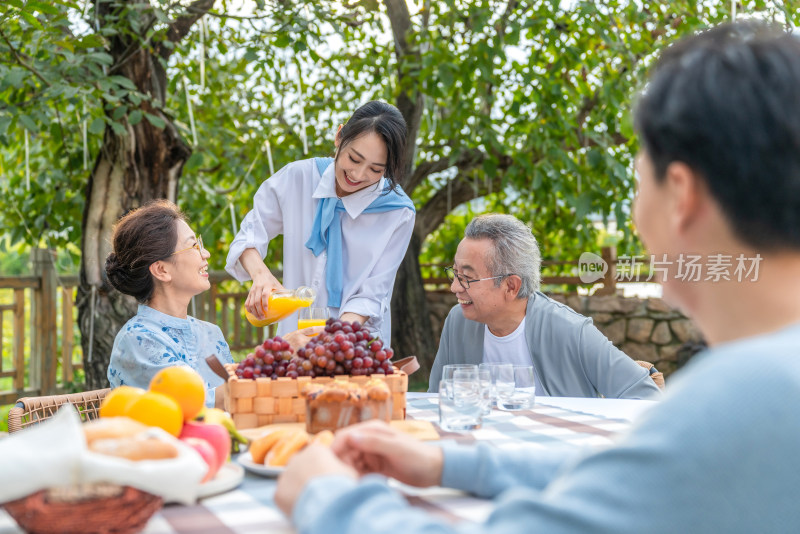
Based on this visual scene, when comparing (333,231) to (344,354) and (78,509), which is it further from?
(78,509)

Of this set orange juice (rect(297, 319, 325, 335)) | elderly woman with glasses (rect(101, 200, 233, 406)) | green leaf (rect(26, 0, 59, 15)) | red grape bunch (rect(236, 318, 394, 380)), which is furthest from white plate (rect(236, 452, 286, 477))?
green leaf (rect(26, 0, 59, 15))

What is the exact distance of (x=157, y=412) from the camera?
1088mm

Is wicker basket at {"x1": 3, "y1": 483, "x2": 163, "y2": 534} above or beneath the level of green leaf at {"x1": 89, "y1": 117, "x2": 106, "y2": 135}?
beneath

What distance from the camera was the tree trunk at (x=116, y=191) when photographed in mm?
4082

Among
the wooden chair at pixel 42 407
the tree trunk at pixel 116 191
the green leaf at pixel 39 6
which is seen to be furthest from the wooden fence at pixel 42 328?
the wooden chair at pixel 42 407

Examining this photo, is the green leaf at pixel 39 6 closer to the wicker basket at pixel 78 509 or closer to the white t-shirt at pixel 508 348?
the white t-shirt at pixel 508 348

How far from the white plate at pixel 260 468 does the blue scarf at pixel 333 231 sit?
4.85 ft

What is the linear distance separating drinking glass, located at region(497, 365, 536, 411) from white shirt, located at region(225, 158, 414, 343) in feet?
2.63

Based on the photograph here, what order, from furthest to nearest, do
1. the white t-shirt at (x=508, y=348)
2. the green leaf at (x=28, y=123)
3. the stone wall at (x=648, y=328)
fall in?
the stone wall at (x=648, y=328)
the green leaf at (x=28, y=123)
the white t-shirt at (x=508, y=348)

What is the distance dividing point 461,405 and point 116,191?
310 centimetres

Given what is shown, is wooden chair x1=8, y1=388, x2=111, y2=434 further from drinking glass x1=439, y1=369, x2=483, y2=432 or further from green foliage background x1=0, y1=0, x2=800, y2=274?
green foliage background x1=0, y1=0, x2=800, y2=274

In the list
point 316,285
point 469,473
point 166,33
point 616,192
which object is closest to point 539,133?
point 616,192

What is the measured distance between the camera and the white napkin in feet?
2.70

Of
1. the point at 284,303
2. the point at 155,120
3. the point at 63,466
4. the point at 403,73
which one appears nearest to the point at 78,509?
the point at 63,466
